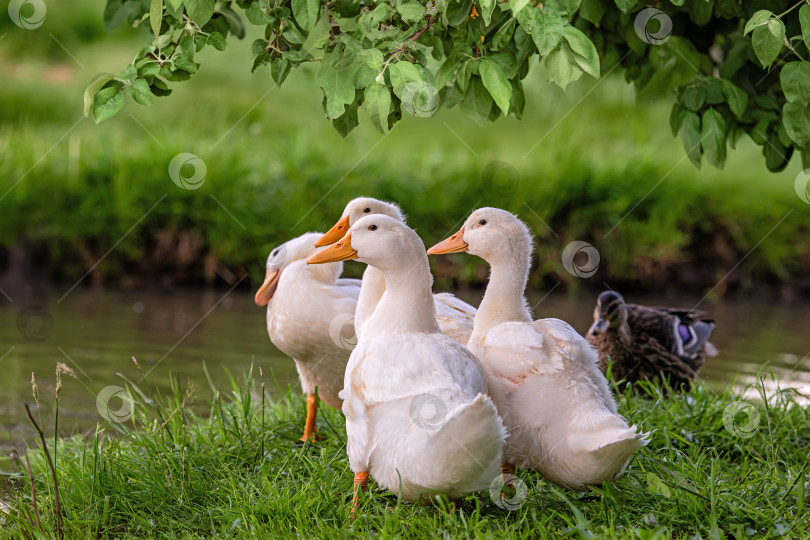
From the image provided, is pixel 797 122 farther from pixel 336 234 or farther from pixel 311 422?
pixel 311 422

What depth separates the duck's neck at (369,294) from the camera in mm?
3871

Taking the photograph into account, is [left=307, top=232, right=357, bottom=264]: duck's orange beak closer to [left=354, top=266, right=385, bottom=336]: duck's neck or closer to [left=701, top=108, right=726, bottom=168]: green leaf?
[left=354, top=266, right=385, bottom=336]: duck's neck

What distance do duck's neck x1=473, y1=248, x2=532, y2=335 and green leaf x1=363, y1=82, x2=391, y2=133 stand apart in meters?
0.94

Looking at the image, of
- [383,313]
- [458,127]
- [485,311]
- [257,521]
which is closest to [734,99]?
[485,311]

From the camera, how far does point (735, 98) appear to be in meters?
3.42

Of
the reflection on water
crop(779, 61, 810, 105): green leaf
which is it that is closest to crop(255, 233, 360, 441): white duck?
the reflection on water

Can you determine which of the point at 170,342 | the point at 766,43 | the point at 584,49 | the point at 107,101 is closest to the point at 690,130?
the point at 766,43

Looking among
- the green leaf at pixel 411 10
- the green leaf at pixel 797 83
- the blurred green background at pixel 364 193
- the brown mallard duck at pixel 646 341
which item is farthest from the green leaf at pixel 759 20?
the blurred green background at pixel 364 193

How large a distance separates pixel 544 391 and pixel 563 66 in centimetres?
106

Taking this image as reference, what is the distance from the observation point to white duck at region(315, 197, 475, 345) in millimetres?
3875

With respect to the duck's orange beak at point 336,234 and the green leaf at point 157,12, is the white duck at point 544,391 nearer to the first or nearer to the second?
the duck's orange beak at point 336,234

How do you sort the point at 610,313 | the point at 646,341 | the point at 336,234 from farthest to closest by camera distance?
the point at 646,341 < the point at 610,313 < the point at 336,234

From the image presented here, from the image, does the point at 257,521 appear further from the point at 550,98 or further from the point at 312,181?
the point at 550,98

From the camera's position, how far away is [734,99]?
342cm
